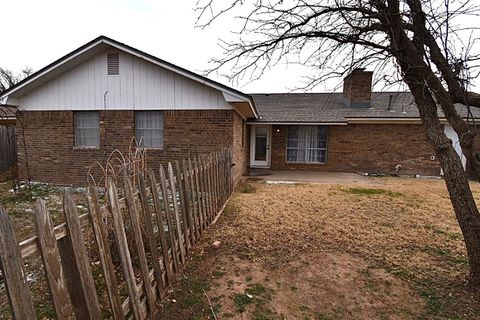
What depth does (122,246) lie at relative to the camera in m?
2.19

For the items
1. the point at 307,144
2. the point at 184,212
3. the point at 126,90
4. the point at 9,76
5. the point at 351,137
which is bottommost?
the point at 184,212

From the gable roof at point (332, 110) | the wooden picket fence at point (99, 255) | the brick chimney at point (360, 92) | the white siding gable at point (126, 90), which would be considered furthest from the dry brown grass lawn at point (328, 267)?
the brick chimney at point (360, 92)

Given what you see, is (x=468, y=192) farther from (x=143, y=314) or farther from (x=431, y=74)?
(x=143, y=314)

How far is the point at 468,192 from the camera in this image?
3057 millimetres

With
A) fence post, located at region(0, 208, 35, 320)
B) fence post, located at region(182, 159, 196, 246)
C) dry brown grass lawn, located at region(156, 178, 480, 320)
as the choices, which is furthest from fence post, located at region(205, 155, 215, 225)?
fence post, located at region(0, 208, 35, 320)

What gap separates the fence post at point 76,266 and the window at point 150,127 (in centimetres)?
739

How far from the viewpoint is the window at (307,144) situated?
13.4 meters

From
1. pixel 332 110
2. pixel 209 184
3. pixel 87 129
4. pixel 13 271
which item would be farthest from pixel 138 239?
pixel 332 110

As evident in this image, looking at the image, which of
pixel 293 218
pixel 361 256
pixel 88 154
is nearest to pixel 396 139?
pixel 293 218

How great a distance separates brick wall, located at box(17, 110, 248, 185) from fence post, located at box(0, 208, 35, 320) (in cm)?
715

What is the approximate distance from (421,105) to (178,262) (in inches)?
139

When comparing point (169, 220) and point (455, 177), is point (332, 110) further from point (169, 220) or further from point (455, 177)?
point (169, 220)

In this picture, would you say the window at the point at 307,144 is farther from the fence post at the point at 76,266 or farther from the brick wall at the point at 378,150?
the fence post at the point at 76,266

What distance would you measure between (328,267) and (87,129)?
8.84m
